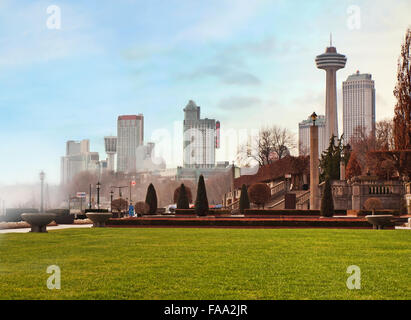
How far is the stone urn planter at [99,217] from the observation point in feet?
117

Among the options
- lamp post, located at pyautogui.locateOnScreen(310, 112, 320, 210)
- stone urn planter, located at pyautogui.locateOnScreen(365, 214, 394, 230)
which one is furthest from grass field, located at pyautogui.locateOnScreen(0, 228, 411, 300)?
lamp post, located at pyautogui.locateOnScreen(310, 112, 320, 210)

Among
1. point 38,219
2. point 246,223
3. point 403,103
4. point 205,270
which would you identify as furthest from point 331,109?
point 205,270

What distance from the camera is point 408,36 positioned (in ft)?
175

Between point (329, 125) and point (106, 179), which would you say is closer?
point (106, 179)

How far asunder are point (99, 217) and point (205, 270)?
23135 mm

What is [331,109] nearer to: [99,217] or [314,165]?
[314,165]

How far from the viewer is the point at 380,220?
3291cm

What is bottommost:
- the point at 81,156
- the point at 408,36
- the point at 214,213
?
the point at 214,213

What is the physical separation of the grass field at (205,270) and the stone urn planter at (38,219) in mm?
7790

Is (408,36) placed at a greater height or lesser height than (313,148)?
greater
